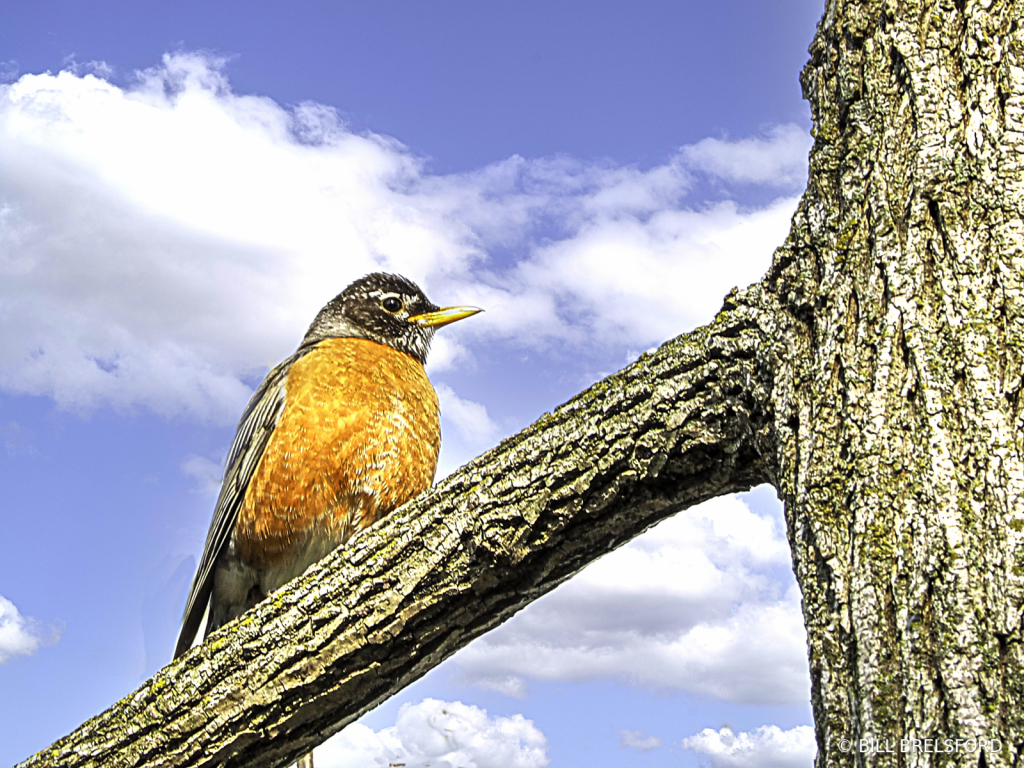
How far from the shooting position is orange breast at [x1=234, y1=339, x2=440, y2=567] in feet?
14.6

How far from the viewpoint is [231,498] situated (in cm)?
465

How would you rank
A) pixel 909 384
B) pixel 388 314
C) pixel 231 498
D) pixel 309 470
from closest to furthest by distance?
pixel 909 384, pixel 309 470, pixel 231 498, pixel 388 314

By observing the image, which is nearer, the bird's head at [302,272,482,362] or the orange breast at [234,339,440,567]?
the orange breast at [234,339,440,567]

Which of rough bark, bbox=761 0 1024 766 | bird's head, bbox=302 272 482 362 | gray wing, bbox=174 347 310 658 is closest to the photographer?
rough bark, bbox=761 0 1024 766

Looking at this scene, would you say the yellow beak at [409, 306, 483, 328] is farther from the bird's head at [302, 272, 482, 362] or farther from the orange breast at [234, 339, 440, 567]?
the orange breast at [234, 339, 440, 567]

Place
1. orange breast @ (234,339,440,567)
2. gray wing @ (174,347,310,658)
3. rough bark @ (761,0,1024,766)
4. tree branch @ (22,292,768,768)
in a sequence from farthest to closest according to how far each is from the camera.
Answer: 1. gray wing @ (174,347,310,658)
2. orange breast @ (234,339,440,567)
3. tree branch @ (22,292,768,768)
4. rough bark @ (761,0,1024,766)

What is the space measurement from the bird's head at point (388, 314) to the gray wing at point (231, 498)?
0.69 metres

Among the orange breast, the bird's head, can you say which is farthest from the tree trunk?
the bird's head

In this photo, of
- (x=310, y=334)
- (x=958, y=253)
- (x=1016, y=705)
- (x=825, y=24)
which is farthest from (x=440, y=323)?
(x=1016, y=705)

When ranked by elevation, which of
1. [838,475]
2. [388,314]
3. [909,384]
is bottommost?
[838,475]

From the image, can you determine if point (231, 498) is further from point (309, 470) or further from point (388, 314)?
point (388, 314)

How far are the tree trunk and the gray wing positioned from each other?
125cm

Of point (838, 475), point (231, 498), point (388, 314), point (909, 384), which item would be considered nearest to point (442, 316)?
point (388, 314)

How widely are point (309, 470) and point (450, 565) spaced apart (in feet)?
5.35
